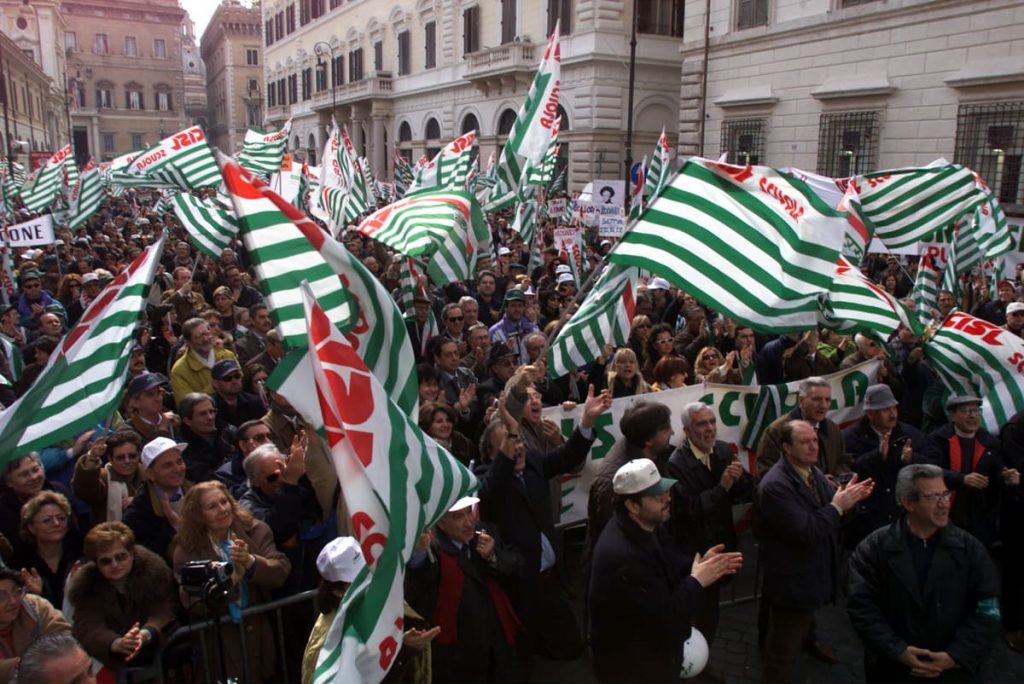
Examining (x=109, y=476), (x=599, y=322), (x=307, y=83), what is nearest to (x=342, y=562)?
(x=109, y=476)

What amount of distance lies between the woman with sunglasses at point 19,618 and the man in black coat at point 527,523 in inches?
79.8

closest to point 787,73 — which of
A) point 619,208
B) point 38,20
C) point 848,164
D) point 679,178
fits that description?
point 848,164

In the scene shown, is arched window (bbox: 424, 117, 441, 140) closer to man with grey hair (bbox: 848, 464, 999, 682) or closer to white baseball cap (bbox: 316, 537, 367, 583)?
man with grey hair (bbox: 848, 464, 999, 682)

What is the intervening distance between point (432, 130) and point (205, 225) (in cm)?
2853

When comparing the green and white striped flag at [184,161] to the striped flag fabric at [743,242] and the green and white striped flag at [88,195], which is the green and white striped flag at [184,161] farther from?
the striped flag fabric at [743,242]

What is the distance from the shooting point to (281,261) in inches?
144

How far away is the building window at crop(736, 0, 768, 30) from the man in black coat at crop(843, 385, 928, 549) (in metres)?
17.8

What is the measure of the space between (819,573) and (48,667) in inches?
134

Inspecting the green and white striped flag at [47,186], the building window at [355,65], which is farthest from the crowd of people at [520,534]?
A: the building window at [355,65]

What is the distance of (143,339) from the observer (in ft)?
23.6

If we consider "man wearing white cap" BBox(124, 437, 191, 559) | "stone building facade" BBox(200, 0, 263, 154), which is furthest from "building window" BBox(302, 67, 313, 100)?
"man wearing white cap" BBox(124, 437, 191, 559)

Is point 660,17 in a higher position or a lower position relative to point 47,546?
higher

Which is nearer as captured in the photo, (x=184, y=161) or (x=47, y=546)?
(x=47, y=546)

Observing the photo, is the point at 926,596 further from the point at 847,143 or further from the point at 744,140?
the point at 744,140
